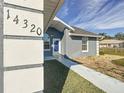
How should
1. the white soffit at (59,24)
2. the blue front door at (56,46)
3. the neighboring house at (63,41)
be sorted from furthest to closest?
1. the blue front door at (56,46)
2. the neighboring house at (63,41)
3. the white soffit at (59,24)

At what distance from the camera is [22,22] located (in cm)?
218

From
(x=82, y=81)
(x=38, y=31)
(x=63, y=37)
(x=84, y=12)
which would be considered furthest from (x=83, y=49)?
(x=84, y=12)

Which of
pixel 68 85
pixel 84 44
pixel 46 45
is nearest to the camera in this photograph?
pixel 68 85

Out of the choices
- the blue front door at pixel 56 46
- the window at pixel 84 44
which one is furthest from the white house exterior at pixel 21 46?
the window at pixel 84 44

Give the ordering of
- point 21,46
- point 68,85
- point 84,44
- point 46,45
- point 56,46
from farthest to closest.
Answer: point 84,44
point 56,46
point 46,45
point 68,85
point 21,46

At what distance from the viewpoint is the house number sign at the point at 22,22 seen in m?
2.03

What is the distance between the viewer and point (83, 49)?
78.5 feet

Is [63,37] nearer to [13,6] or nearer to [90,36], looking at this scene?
[90,36]

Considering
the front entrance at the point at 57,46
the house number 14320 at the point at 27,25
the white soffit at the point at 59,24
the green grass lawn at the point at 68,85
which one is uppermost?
the white soffit at the point at 59,24

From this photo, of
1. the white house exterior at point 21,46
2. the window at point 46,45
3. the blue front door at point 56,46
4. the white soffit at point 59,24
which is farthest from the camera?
the blue front door at point 56,46

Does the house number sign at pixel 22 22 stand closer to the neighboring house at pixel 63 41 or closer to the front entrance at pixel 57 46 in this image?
the neighboring house at pixel 63 41

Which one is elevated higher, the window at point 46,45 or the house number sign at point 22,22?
the house number sign at point 22,22

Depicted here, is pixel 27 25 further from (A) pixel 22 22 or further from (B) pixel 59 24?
(B) pixel 59 24

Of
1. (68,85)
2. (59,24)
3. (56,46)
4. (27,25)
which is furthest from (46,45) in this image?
(27,25)
